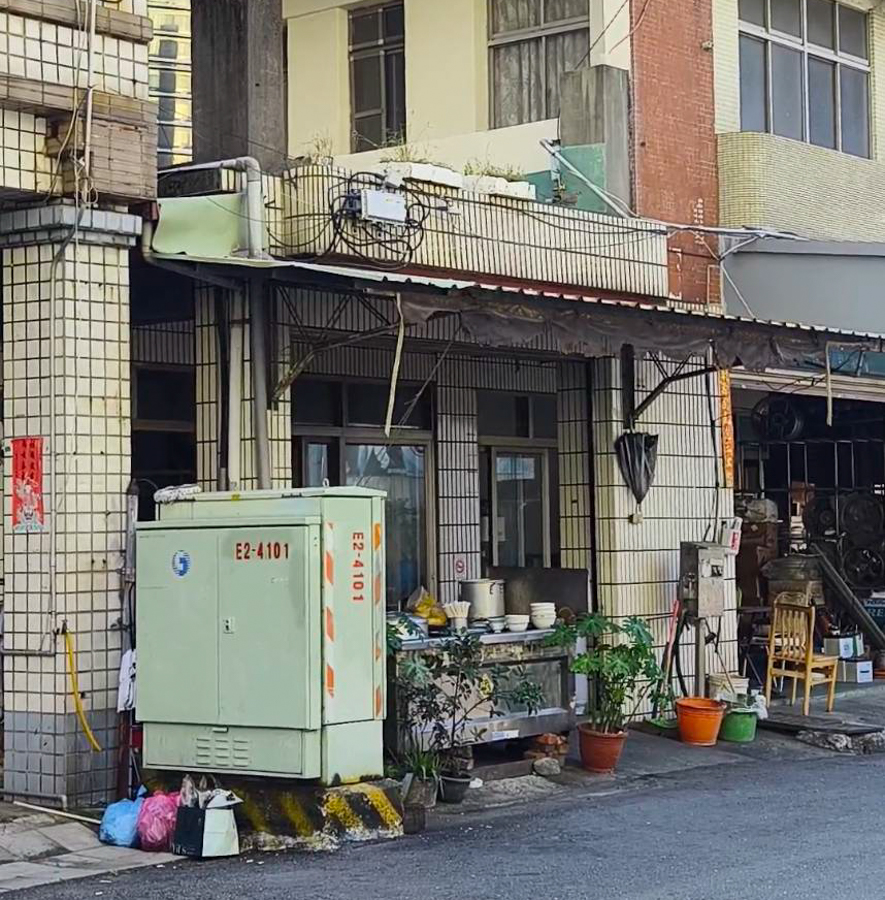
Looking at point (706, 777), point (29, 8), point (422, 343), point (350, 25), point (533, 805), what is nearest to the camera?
point (29, 8)

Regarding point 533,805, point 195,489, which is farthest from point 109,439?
point 533,805

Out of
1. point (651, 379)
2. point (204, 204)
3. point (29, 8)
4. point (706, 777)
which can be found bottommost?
point (706, 777)

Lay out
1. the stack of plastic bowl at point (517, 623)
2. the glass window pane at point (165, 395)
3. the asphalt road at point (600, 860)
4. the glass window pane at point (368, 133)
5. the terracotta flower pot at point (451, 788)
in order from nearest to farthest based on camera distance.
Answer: the asphalt road at point (600, 860) → the terracotta flower pot at point (451, 788) → the stack of plastic bowl at point (517, 623) → the glass window pane at point (165, 395) → the glass window pane at point (368, 133)

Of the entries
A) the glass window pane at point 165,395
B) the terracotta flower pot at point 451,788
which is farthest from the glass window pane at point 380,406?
the terracotta flower pot at point 451,788

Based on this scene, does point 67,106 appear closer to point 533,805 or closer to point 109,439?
point 109,439

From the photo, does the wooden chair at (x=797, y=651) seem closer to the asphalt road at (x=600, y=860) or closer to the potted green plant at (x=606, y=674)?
the potted green plant at (x=606, y=674)

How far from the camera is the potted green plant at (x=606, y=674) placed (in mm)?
11648

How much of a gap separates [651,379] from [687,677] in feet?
8.95

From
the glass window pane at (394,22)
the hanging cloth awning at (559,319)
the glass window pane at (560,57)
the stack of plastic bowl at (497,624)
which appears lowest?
the stack of plastic bowl at (497,624)

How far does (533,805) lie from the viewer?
1091 centimetres

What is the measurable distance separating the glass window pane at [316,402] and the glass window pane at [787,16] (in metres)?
6.47

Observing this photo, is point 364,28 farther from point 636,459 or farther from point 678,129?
point 636,459

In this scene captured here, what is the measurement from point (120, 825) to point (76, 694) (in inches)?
38.6

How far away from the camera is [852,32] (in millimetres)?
17891
